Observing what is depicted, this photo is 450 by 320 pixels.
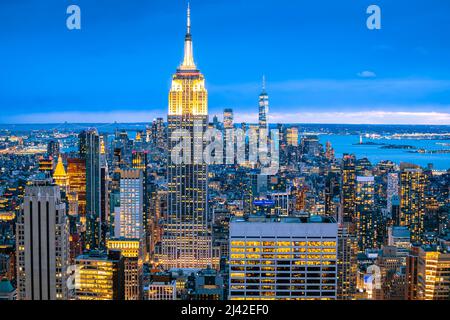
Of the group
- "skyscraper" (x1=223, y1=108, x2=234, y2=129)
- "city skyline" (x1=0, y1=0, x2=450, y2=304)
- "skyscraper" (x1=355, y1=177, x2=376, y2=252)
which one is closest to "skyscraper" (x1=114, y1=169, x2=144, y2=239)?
"city skyline" (x1=0, y1=0, x2=450, y2=304)

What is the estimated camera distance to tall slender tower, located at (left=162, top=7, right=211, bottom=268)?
1380cm

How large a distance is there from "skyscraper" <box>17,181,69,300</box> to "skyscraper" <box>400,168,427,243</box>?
596cm

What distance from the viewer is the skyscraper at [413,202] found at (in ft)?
34.1

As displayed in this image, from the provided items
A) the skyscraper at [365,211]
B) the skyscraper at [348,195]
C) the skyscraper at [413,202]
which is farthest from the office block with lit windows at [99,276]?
the skyscraper at [413,202]

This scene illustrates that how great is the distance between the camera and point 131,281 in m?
9.90

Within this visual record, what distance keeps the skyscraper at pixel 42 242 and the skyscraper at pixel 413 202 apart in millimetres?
5960

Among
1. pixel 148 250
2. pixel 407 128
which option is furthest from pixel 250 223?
pixel 148 250

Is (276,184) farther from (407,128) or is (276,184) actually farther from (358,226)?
(407,128)

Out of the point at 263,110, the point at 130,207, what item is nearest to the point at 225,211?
the point at 130,207

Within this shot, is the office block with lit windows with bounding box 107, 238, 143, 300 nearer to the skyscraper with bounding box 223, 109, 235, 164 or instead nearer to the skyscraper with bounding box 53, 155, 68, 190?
the skyscraper with bounding box 53, 155, 68, 190

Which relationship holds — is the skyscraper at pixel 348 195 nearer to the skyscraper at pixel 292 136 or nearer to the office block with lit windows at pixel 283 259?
the skyscraper at pixel 292 136

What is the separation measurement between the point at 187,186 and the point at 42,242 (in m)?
9.81

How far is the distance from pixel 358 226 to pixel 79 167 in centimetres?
652
